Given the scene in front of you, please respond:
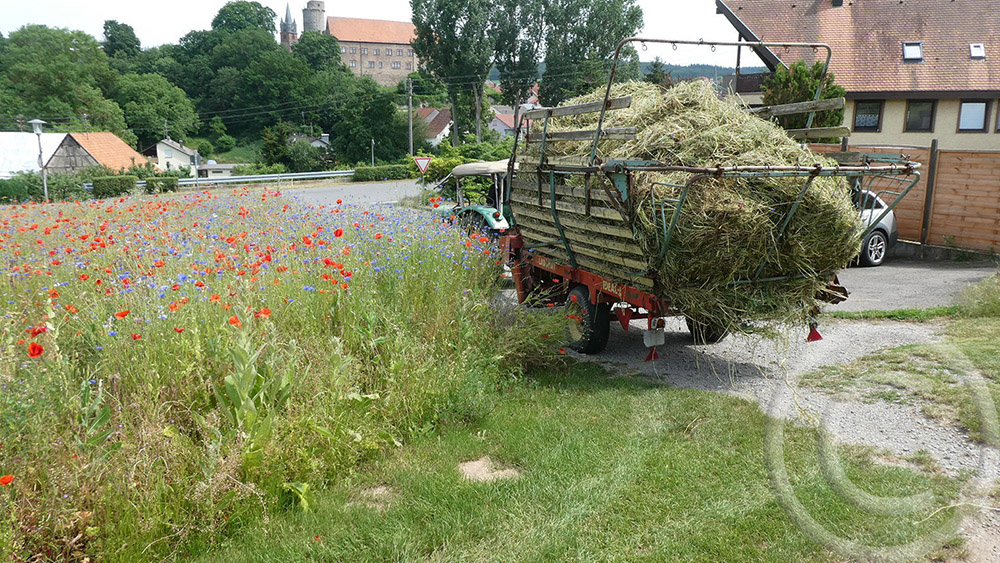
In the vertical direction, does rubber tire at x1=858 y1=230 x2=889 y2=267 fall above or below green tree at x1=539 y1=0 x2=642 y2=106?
below

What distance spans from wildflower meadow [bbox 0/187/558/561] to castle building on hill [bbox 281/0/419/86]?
5410 inches

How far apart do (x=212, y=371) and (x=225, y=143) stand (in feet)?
305

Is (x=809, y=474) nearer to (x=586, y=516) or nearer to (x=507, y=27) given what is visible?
(x=586, y=516)

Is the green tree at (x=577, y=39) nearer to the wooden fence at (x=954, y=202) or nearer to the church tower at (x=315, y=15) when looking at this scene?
the wooden fence at (x=954, y=202)

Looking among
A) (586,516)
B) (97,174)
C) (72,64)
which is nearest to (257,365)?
(586,516)

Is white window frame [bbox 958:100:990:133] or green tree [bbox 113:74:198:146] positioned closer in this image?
white window frame [bbox 958:100:990:133]

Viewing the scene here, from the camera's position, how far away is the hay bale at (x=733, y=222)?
562 centimetres

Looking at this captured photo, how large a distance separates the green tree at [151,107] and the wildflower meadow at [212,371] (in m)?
89.6

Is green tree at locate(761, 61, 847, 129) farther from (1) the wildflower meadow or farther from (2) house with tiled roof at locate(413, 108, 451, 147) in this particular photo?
(2) house with tiled roof at locate(413, 108, 451, 147)

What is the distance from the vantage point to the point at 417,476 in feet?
13.5

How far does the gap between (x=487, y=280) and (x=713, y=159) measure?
8.38 feet

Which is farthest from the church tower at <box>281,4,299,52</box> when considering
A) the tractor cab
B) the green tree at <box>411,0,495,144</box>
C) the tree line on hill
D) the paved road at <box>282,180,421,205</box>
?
the tractor cab

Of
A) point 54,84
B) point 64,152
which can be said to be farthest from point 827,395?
point 54,84

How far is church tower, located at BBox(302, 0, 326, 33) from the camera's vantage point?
149625 millimetres
